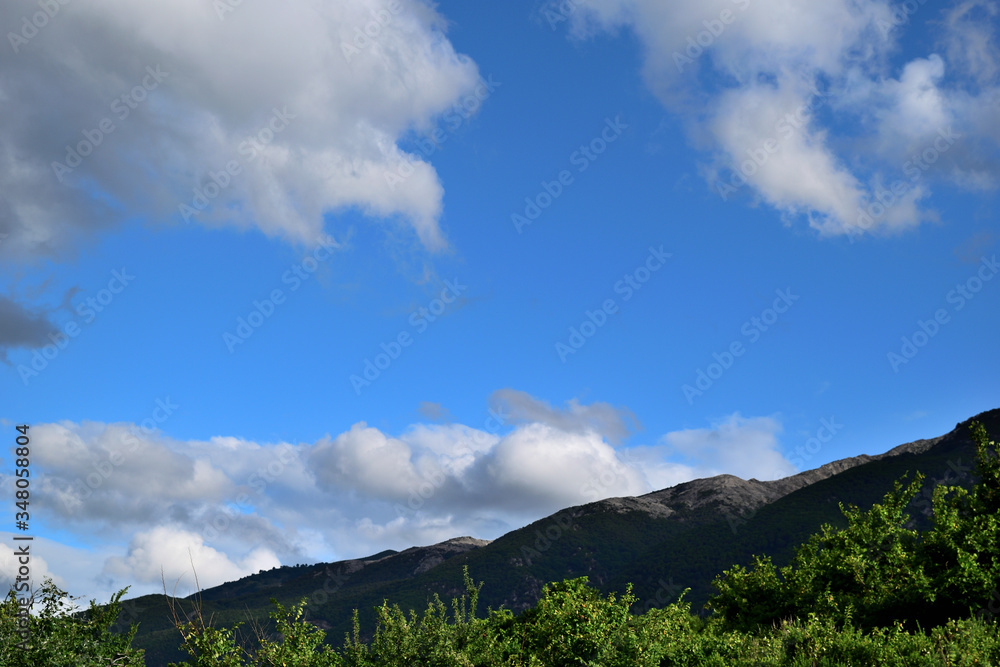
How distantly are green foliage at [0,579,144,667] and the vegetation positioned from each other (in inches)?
1.7

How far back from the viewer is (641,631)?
21.3 m

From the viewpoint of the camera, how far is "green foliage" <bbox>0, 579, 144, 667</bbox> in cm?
2134

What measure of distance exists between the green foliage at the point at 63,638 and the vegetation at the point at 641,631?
0.04 m

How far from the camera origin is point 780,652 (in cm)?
1908

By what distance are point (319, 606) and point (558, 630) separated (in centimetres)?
16402

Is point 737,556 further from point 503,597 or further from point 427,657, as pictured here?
point 427,657

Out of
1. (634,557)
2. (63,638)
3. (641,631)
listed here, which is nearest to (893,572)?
(641,631)

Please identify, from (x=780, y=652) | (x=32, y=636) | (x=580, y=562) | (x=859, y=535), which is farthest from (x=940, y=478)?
(x=32, y=636)

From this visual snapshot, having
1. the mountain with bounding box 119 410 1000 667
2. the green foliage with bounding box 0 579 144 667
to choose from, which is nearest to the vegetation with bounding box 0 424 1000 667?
the green foliage with bounding box 0 579 144 667

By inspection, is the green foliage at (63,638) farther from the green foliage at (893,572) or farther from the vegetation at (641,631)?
the green foliage at (893,572)

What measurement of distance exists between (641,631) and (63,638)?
17.9m

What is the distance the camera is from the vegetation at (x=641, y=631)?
744 inches

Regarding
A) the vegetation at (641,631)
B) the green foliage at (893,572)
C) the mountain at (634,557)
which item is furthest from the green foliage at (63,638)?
the mountain at (634,557)

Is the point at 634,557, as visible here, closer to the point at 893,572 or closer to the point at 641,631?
the point at 893,572
